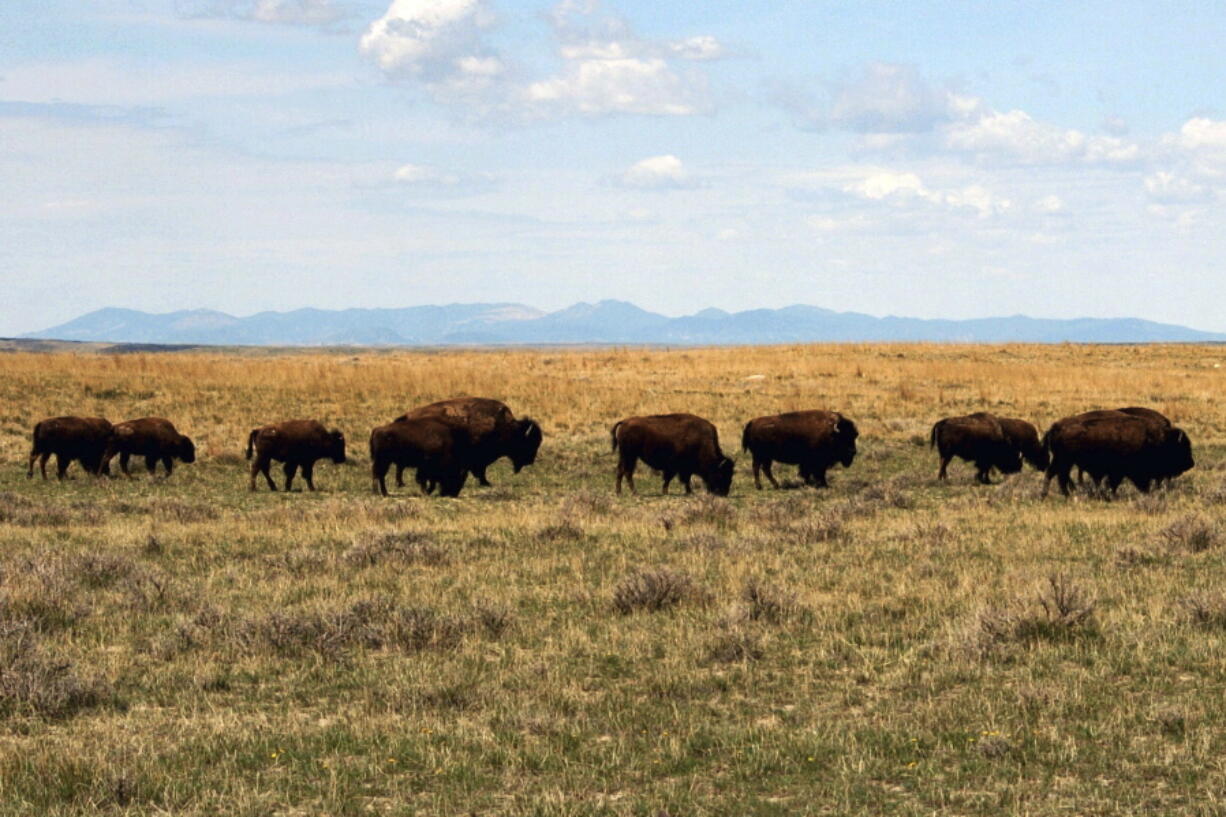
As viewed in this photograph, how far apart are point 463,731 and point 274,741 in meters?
1.09

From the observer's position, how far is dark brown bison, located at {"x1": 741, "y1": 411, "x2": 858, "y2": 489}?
22.5m

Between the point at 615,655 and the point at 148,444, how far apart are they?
17.0 meters

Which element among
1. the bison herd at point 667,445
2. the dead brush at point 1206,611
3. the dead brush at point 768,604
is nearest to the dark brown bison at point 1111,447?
the bison herd at point 667,445

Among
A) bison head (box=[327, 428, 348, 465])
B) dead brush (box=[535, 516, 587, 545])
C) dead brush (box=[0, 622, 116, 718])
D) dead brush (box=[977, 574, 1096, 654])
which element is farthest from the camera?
bison head (box=[327, 428, 348, 465])

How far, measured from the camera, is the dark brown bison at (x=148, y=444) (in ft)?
77.5

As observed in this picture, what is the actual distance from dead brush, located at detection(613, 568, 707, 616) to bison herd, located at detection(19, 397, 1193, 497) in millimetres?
10117

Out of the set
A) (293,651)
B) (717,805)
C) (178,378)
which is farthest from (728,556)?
(178,378)

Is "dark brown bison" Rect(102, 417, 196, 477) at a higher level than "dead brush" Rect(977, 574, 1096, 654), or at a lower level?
higher

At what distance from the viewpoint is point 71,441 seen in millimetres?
23125

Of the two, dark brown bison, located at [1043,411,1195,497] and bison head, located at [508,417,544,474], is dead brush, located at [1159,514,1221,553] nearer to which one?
Result: dark brown bison, located at [1043,411,1195,497]

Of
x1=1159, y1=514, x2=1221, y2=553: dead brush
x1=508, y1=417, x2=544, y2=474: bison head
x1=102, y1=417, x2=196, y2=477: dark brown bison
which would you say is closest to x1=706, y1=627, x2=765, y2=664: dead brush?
x1=1159, y1=514, x2=1221, y2=553: dead brush

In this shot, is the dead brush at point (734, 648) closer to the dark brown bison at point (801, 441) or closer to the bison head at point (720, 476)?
the bison head at point (720, 476)

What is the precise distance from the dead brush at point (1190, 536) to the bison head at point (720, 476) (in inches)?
325

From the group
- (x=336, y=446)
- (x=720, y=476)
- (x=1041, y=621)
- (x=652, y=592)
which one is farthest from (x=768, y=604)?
(x=336, y=446)
